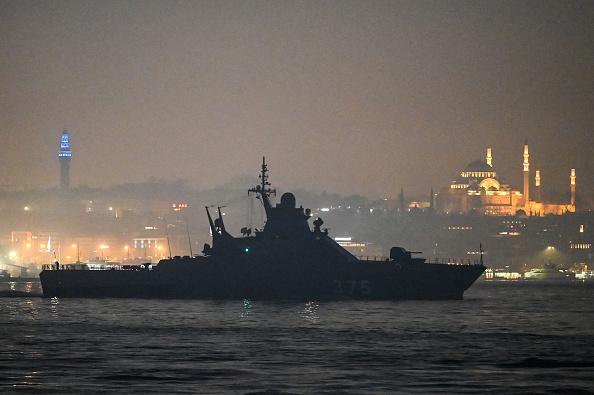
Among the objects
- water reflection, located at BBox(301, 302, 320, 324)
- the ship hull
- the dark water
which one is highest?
the ship hull

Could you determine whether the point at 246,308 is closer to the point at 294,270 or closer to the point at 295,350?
the point at 294,270

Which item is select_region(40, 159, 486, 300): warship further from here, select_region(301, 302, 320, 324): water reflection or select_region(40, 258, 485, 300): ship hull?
select_region(301, 302, 320, 324): water reflection

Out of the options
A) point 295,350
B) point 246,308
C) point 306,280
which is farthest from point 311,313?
point 295,350

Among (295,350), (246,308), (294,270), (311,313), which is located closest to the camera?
(295,350)

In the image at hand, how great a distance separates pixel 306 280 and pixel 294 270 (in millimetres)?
1041

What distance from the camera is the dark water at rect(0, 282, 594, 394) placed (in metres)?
35.5

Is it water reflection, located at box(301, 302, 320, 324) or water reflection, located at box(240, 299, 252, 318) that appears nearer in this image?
water reflection, located at box(301, 302, 320, 324)

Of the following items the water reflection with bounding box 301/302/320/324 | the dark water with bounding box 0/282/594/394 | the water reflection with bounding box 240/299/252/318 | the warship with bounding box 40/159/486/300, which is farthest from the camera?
the warship with bounding box 40/159/486/300

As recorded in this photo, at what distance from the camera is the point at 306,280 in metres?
75.1

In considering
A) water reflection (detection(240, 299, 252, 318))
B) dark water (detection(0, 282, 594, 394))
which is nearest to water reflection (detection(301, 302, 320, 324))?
dark water (detection(0, 282, 594, 394))

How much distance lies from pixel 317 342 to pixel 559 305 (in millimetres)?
38173

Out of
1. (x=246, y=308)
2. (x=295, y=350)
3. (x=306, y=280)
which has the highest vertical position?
(x=306, y=280)

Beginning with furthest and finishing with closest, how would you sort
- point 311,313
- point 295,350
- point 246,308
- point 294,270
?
point 294,270, point 246,308, point 311,313, point 295,350

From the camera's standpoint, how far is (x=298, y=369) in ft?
127
